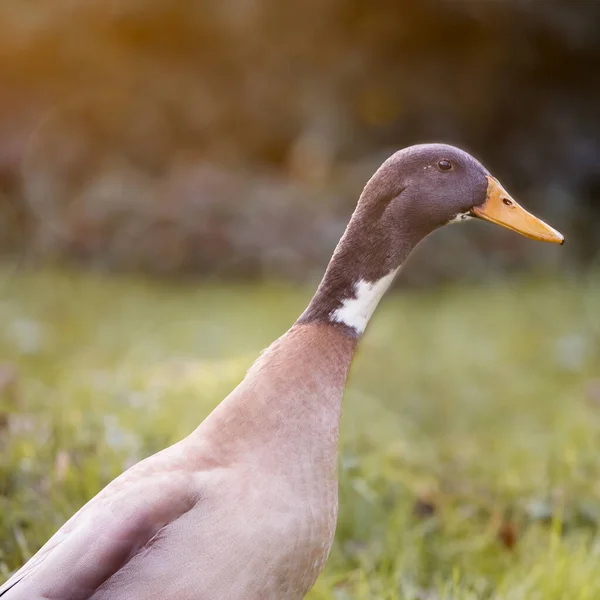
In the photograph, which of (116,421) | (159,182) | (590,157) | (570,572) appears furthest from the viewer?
(590,157)

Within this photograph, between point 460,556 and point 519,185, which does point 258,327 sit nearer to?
point 460,556

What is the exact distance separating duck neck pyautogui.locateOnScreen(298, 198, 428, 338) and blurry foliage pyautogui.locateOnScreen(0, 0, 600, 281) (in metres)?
5.76

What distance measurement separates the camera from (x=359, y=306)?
1.90m

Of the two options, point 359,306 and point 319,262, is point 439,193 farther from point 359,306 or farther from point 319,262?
point 319,262

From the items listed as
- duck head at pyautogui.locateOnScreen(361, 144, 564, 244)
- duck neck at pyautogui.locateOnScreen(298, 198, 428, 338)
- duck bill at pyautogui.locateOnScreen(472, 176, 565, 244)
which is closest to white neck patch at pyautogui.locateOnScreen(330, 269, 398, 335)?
duck neck at pyautogui.locateOnScreen(298, 198, 428, 338)

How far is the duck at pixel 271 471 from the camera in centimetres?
160

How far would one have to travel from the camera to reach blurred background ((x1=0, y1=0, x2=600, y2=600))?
2881mm

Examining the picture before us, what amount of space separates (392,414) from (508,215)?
8.13ft

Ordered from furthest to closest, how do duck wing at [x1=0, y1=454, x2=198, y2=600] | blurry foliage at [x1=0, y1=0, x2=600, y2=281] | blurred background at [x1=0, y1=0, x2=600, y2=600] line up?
1. blurry foliage at [x1=0, y1=0, x2=600, y2=281]
2. blurred background at [x1=0, y1=0, x2=600, y2=600]
3. duck wing at [x1=0, y1=454, x2=198, y2=600]

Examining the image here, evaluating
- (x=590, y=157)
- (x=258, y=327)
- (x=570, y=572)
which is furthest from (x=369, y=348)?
(x=590, y=157)

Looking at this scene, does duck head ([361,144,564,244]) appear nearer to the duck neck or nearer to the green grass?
the duck neck

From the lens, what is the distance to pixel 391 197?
1.90m

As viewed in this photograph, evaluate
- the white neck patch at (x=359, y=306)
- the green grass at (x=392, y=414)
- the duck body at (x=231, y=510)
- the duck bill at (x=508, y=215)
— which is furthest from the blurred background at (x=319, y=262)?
the duck bill at (x=508, y=215)

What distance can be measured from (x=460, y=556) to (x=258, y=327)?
3.19 m
